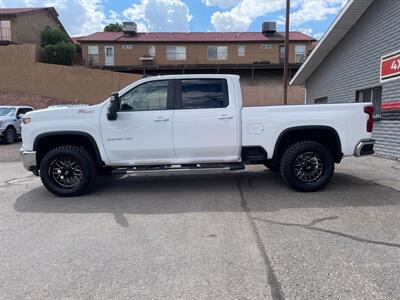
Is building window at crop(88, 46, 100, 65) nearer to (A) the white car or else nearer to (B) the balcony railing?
(B) the balcony railing

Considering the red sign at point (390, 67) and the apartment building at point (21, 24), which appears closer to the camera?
the red sign at point (390, 67)

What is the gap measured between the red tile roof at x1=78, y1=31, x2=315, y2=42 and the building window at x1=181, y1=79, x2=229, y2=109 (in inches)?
1261

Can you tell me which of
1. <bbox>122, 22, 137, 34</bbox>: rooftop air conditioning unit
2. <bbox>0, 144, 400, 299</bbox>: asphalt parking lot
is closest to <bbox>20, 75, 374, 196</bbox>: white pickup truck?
<bbox>0, 144, 400, 299</bbox>: asphalt parking lot

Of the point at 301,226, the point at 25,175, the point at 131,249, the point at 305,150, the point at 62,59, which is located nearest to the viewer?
the point at 131,249

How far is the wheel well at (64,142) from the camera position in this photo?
6.46m

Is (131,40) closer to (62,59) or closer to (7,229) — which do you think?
(62,59)

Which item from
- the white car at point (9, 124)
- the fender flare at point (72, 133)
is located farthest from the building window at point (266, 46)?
the fender flare at point (72, 133)

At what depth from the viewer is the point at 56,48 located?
3419 centimetres

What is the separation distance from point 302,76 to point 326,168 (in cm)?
1382

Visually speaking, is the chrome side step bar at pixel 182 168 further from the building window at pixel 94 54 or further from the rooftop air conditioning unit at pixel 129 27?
the rooftop air conditioning unit at pixel 129 27

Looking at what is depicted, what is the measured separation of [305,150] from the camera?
6488 mm

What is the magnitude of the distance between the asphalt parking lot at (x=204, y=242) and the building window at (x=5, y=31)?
35044 millimetres

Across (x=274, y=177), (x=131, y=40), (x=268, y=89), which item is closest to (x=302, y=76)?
(x=268, y=89)

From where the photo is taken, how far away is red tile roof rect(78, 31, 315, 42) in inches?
1474
